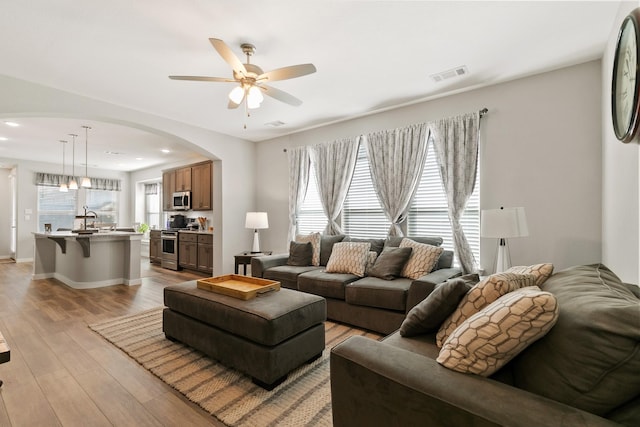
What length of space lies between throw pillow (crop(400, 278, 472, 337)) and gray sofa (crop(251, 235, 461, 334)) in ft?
3.42

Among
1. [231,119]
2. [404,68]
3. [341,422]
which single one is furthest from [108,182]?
[341,422]

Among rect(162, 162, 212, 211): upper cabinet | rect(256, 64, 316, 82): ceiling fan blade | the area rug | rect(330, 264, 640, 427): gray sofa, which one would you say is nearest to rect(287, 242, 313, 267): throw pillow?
the area rug

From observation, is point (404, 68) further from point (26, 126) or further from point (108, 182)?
point (108, 182)

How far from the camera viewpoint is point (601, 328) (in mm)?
901

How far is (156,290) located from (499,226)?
16.3 ft

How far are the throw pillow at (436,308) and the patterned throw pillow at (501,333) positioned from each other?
32 centimetres

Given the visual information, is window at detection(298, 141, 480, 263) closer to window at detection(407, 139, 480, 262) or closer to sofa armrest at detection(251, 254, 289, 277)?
window at detection(407, 139, 480, 262)

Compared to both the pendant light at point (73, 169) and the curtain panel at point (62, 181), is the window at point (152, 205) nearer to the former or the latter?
the curtain panel at point (62, 181)

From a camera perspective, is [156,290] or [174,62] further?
[156,290]

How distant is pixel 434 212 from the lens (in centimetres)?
389

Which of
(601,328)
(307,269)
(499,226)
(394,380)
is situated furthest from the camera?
(307,269)

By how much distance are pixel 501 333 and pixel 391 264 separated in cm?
225

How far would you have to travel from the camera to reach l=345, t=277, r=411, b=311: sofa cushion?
2863 millimetres

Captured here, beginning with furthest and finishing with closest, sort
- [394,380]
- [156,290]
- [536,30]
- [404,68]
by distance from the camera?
[156,290] < [404,68] < [536,30] < [394,380]
